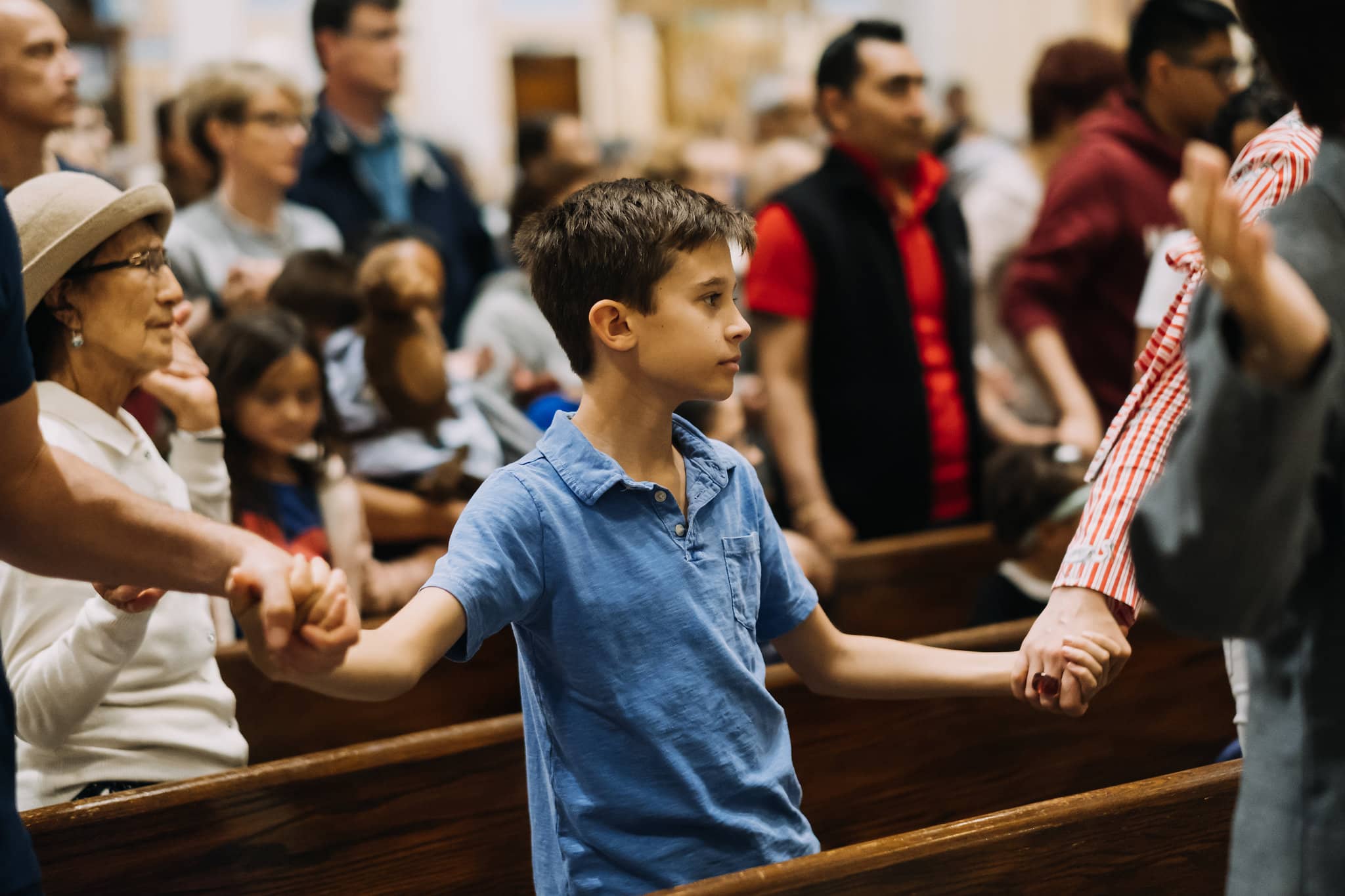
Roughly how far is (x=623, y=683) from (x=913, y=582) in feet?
6.30

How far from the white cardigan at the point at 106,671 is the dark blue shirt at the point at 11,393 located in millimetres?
483

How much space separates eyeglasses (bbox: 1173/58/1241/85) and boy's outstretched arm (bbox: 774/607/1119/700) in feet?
7.89

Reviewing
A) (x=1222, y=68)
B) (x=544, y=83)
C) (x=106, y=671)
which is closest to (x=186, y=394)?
(x=106, y=671)

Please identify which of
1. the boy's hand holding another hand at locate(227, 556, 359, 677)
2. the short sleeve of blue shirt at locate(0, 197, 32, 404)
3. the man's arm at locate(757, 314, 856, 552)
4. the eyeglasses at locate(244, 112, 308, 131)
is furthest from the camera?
the eyeglasses at locate(244, 112, 308, 131)

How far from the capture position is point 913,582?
3471 millimetres

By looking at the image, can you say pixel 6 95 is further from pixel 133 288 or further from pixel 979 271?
pixel 979 271

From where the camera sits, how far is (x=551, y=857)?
1.68 metres

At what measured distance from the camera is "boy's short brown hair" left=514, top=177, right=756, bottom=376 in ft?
5.66

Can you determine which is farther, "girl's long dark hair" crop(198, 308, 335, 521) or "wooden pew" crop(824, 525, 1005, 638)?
"wooden pew" crop(824, 525, 1005, 638)

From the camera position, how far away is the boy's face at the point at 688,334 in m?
1.72

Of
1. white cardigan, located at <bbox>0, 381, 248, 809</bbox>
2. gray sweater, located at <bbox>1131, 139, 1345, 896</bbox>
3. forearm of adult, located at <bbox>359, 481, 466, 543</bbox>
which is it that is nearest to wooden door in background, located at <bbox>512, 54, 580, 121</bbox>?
forearm of adult, located at <bbox>359, 481, 466, 543</bbox>

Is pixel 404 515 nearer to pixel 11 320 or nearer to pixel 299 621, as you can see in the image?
pixel 11 320

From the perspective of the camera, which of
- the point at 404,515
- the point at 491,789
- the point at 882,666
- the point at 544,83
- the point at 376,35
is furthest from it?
the point at 544,83

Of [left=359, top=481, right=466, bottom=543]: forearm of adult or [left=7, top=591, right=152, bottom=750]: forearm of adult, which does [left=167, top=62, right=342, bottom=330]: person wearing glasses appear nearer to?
[left=359, top=481, right=466, bottom=543]: forearm of adult
